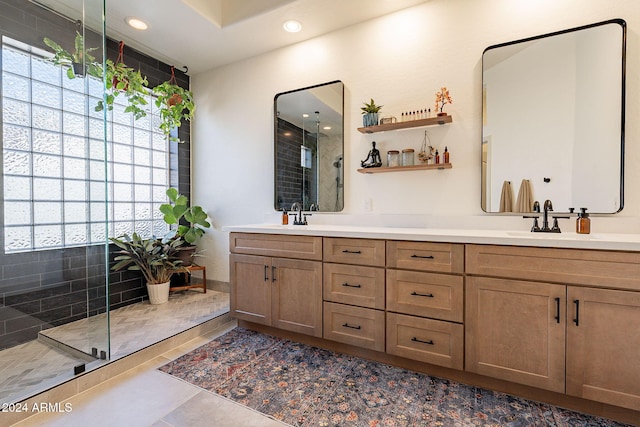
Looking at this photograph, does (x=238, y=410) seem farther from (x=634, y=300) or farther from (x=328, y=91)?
(x=328, y=91)

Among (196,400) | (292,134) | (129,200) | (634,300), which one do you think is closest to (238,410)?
(196,400)

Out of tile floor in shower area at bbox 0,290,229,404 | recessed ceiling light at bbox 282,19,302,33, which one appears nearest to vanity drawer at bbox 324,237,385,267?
tile floor in shower area at bbox 0,290,229,404

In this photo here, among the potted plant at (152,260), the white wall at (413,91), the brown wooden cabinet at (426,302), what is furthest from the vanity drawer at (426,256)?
the potted plant at (152,260)

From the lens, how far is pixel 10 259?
79.6 inches

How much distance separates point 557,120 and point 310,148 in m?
1.87

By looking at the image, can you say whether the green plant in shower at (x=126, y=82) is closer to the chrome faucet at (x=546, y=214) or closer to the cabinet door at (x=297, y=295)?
the cabinet door at (x=297, y=295)

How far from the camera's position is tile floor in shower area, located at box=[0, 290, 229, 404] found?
5.43ft

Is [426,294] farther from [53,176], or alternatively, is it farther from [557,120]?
[53,176]

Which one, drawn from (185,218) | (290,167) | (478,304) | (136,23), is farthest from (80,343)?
(136,23)

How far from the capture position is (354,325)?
6.72 feet

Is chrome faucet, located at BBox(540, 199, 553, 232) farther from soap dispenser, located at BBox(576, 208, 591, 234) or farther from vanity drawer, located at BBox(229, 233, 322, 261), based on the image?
vanity drawer, located at BBox(229, 233, 322, 261)

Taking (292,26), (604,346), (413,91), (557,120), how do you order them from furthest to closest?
(292,26) → (413,91) → (557,120) → (604,346)

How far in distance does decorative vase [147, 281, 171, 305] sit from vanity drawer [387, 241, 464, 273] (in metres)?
Answer: 2.36

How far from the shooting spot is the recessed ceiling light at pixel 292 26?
2590mm
